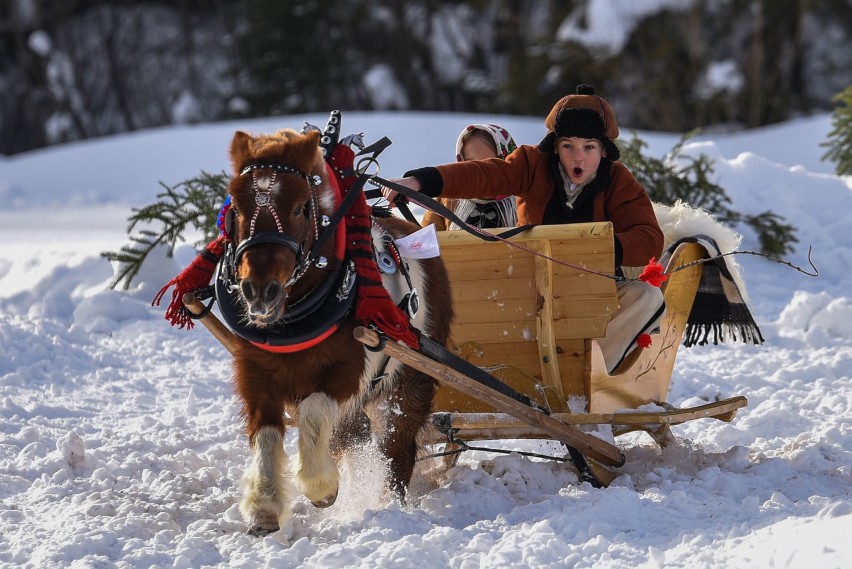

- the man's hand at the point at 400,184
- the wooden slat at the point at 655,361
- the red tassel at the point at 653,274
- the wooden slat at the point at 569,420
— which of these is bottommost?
the wooden slat at the point at 569,420

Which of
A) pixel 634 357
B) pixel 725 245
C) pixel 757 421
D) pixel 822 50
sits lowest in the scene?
pixel 757 421

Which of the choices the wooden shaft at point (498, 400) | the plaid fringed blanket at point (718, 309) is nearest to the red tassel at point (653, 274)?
the plaid fringed blanket at point (718, 309)

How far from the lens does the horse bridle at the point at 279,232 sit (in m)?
3.64

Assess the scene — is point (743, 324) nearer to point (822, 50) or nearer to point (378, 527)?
point (378, 527)

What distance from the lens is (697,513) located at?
4.08 metres

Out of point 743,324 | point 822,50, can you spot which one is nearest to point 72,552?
point 743,324

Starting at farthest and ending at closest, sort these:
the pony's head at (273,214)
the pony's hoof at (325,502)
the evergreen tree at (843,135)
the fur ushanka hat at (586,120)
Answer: the evergreen tree at (843,135) → the fur ushanka hat at (586,120) → the pony's hoof at (325,502) → the pony's head at (273,214)

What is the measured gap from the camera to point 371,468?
4.70 m

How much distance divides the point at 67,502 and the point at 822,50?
2132 cm

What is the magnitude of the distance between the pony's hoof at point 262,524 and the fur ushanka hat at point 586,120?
2095mm

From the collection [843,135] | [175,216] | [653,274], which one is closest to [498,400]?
[653,274]

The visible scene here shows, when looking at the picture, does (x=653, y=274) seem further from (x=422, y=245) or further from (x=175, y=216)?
(x=175, y=216)

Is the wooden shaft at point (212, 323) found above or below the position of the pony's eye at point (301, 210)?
below

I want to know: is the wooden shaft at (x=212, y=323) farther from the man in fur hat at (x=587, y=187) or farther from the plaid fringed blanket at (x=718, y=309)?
the plaid fringed blanket at (x=718, y=309)
